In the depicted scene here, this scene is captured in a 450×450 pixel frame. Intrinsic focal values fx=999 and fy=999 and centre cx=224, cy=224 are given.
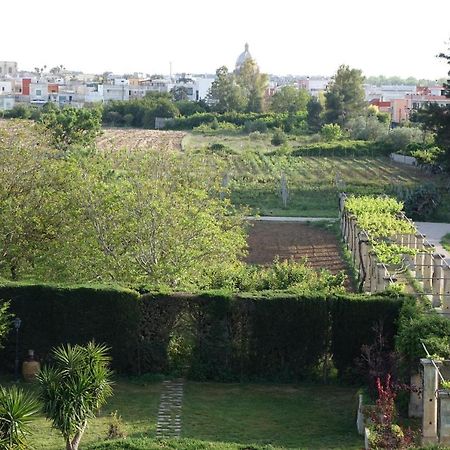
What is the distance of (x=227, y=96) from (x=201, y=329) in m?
92.7

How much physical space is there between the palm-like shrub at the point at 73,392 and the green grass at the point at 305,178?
1959 cm

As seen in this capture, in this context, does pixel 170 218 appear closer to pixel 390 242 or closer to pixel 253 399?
pixel 253 399

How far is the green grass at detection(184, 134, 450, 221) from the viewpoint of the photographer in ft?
148

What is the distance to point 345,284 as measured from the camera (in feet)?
92.8

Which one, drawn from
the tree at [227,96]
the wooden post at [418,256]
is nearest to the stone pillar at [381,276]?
the wooden post at [418,256]

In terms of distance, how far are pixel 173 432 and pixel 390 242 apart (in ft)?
45.9

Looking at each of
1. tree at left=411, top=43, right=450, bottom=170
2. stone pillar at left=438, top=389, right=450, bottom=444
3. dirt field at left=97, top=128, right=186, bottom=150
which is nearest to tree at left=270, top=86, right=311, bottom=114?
dirt field at left=97, top=128, right=186, bottom=150

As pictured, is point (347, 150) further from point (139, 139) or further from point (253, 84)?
point (253, 84)

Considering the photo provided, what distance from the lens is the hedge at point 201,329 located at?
63.6 ft

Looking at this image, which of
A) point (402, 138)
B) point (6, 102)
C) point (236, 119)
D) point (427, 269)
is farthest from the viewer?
point (6, 102)

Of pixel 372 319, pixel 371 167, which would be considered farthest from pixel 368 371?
pixel 371 167

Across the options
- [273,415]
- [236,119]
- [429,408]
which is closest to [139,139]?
[236,119]

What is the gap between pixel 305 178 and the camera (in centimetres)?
5372

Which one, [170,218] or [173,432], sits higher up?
[170,218]
